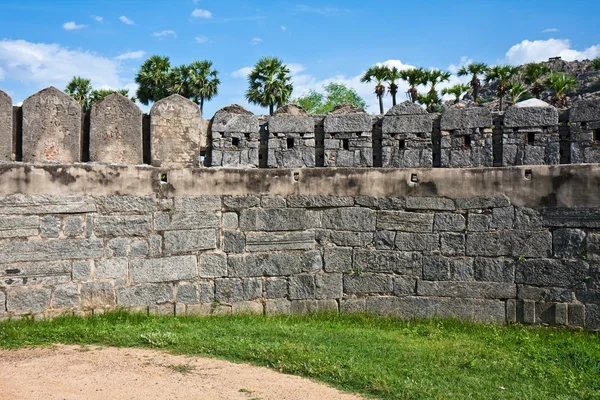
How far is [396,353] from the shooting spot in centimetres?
548

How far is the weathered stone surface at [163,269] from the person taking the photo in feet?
21.8

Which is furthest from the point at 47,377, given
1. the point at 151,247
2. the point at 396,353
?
the point at 396,353

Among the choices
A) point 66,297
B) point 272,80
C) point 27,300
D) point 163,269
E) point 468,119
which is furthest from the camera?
point 272,80

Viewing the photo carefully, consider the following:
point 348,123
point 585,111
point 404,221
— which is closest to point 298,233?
point 404,221

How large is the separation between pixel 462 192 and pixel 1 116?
5942mm

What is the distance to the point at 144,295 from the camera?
666 cm

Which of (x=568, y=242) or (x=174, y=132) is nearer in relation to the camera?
(x=568, y=242)

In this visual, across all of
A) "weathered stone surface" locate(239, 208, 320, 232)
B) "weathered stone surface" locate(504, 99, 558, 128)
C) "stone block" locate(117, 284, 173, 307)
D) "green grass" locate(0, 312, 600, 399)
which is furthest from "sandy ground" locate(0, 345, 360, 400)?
"weathered stone surface" locate(504, 99, 558, 128)

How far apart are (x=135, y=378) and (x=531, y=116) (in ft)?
20.1

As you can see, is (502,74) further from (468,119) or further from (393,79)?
(468,119)

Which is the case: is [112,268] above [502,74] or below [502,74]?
below

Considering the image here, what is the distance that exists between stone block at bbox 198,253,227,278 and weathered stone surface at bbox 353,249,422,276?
1.69 m

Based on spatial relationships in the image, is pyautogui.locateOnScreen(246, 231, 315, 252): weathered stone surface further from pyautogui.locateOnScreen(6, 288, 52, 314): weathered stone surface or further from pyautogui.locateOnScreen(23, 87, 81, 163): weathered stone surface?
pyautogui.locateOnScreen(23, 87, 81, 163): weathered stone surface

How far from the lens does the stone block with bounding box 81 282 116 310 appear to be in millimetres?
6430
